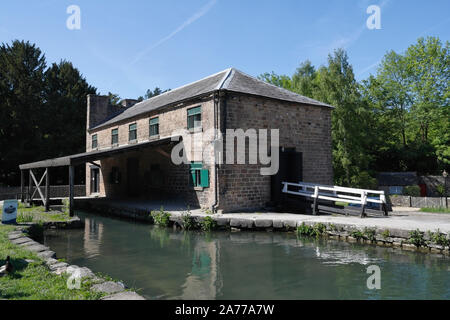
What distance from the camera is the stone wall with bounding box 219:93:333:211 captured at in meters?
12.5

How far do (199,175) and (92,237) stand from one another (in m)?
4.94

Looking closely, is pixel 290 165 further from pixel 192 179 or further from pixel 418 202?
pixel 418 202

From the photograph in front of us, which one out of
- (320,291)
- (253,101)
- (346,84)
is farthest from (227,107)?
(346,84)

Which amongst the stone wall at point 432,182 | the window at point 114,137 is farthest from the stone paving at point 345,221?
the stone wall at point 432,182

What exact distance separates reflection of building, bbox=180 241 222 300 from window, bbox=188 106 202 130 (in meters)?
6.24

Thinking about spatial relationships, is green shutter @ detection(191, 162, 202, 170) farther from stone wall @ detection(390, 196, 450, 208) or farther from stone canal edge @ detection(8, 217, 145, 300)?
stone wall @ detection(390, 196, 450, 208)

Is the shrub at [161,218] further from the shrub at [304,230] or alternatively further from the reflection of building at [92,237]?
the shrub at [304,230]

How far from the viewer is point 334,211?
36.6 feet

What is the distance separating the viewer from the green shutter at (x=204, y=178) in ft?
41.9

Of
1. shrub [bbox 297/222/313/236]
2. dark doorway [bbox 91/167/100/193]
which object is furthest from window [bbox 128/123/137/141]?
shrub [bbox 297/222/313/236]

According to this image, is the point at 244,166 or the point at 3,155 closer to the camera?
the point at 244,166

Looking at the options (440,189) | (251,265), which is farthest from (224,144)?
(440,189)
